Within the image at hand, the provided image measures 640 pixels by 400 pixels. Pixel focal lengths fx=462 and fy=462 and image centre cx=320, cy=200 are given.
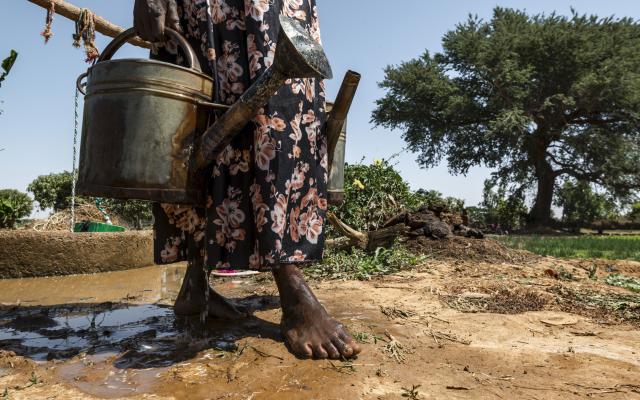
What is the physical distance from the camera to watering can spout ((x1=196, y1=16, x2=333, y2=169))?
58.9 inches

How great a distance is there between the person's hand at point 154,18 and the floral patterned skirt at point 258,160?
88mm

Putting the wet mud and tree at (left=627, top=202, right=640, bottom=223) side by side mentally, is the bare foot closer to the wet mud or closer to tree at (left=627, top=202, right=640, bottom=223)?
the wet mud

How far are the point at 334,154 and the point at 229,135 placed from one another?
2.41 ft

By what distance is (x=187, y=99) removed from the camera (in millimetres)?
1750

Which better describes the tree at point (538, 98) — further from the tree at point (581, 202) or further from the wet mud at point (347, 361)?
the wet mud at point (347, 361)

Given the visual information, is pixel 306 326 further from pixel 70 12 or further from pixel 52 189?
pixel 52 189

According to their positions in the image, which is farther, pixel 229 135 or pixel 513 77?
pixel 513 77

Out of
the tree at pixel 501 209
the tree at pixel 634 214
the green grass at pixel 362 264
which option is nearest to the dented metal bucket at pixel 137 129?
the green grass at pixel 362 264

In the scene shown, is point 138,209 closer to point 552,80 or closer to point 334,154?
point 334,154

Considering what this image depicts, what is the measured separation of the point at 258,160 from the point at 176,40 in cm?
62

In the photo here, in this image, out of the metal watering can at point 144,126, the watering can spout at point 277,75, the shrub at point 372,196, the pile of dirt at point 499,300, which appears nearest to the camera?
the watering can spout at point 277,75

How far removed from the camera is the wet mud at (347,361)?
1505mm

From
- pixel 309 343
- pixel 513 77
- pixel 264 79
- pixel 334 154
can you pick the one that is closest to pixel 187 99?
pixel 264 79

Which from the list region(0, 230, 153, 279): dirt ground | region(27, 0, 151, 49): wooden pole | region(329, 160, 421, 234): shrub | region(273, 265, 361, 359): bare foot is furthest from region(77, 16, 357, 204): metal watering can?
region(329, 160, 421, 234): shrub
